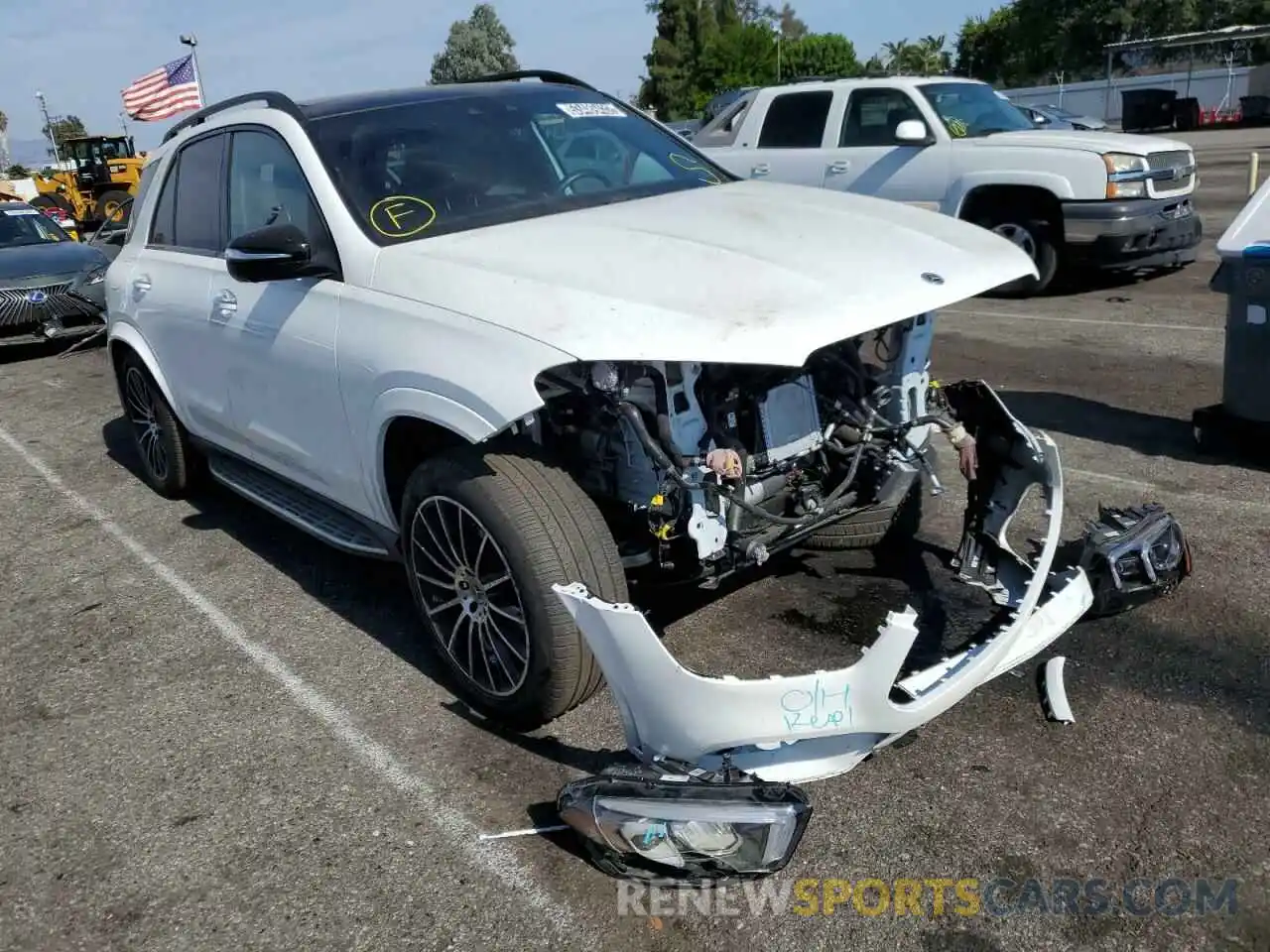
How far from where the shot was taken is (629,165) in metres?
4.30

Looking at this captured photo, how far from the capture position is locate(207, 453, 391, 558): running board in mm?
3910

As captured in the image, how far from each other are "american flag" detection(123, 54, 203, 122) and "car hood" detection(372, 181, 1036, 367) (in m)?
18.3

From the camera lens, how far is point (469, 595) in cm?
332

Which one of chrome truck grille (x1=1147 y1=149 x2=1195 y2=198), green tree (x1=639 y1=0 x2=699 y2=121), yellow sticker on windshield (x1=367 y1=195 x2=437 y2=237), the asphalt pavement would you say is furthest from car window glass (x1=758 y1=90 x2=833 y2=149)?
green tree (x1=639 y1=0 x2=699 y2=121)

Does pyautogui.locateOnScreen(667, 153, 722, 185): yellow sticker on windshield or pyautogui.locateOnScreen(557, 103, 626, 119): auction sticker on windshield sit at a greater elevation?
pyautogui.locateOnScreen(557, 103, 626, 119): auction sticker on windshield

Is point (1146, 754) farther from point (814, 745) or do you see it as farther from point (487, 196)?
point (487, 196)

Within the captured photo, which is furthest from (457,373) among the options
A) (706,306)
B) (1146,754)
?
(1146,754)

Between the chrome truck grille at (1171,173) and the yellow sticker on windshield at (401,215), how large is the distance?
25.7 ft

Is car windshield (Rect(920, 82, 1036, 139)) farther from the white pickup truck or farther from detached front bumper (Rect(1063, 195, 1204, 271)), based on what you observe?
detached front bumper (Rect(1063, 195, 1204, 271))

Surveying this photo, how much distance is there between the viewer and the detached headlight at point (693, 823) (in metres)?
2.51

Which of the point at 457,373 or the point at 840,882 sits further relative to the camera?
the point at 457,373

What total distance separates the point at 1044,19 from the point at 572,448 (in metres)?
70.3

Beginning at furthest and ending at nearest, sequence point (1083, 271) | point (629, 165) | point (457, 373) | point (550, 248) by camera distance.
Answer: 1. point (1083, 271)
2. point (629, 165)
3. point (550, 248)
4. point (457, 373)

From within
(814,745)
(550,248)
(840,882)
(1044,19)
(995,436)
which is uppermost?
(1044,19)
